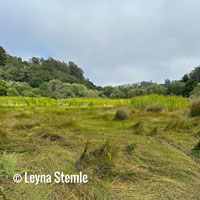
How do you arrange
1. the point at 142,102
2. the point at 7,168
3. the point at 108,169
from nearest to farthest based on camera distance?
1. the point at 7,168
2. the point at 108,169
3. the point at 142,102

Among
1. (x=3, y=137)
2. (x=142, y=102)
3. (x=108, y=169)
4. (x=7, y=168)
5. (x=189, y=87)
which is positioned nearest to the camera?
(x=7, y=168)

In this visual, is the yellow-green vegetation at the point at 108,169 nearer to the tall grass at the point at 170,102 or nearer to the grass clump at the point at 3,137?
the grass clump at the point at 3,137

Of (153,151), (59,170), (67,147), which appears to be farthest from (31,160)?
(153,151)

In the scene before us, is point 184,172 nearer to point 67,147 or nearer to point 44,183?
point 44,183

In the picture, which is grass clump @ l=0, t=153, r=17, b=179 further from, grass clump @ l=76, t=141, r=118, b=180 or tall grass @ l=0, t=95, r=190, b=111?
tall grass @ l=0, t=95, r=190, b=111

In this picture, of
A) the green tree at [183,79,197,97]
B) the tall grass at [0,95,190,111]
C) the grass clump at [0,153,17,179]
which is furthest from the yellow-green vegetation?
the green tree at [183,79,197,97]

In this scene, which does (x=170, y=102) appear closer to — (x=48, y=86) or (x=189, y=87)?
(x=48, y=86)

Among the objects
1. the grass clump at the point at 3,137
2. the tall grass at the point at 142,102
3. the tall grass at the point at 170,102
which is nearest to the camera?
the grass clump at the point at 3,137

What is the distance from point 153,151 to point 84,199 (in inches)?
47.9

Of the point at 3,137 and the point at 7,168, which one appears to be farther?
the point at 3,137

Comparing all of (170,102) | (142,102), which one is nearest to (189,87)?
(142,102)

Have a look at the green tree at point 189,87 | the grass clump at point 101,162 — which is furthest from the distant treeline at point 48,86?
the grass clump at point 101,162

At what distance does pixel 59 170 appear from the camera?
1178mm

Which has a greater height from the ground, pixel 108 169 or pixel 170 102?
pixel 170 102
